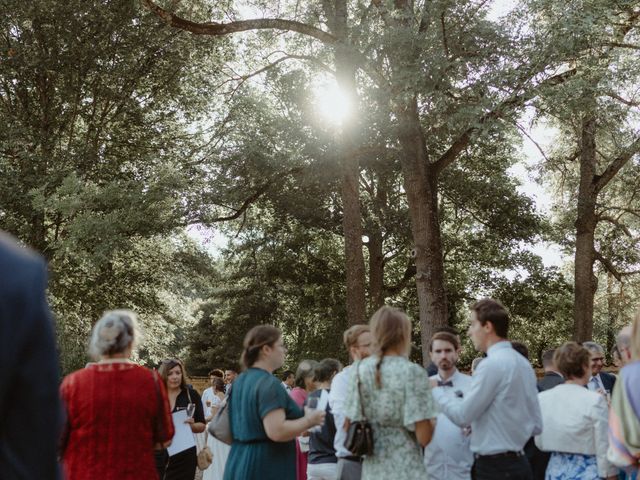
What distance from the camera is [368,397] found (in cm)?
480

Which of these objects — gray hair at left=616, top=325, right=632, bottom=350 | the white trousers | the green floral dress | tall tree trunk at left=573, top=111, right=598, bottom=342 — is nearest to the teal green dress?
the green floral dress

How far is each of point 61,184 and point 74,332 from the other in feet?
21.8

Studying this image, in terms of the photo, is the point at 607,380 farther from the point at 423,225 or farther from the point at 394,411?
the point at 423,225

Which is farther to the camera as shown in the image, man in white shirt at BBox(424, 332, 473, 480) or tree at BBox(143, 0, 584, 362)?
tree at BBox(143, 0, 584, 362)

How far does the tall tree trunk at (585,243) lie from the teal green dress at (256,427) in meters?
16.7

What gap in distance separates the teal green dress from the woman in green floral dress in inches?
22.7

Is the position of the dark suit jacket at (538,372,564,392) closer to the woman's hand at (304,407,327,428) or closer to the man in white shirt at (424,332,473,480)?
the man in white shirt at (424,332,473,480)

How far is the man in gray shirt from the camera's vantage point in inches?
204

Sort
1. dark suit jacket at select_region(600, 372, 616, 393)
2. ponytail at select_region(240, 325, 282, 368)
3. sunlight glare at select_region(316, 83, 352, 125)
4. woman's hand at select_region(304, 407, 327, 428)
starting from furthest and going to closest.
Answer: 1. sunlight glare at select_region(316, 83, 352, 125)
2. dark suit jacket at select_region(600, 372, 616, 393)
3. ponytail at select_region(240, 325, 282, 368)
4. woman's hand at select_region(304, 407, 327, 428)

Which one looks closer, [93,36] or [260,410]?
[260,410]

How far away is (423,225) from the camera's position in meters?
16.2

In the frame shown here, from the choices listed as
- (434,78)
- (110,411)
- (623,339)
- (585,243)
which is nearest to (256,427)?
(110,411)

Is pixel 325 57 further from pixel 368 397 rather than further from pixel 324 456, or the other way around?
pixel 368 397

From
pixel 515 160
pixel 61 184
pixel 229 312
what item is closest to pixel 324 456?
pixel 61 184
